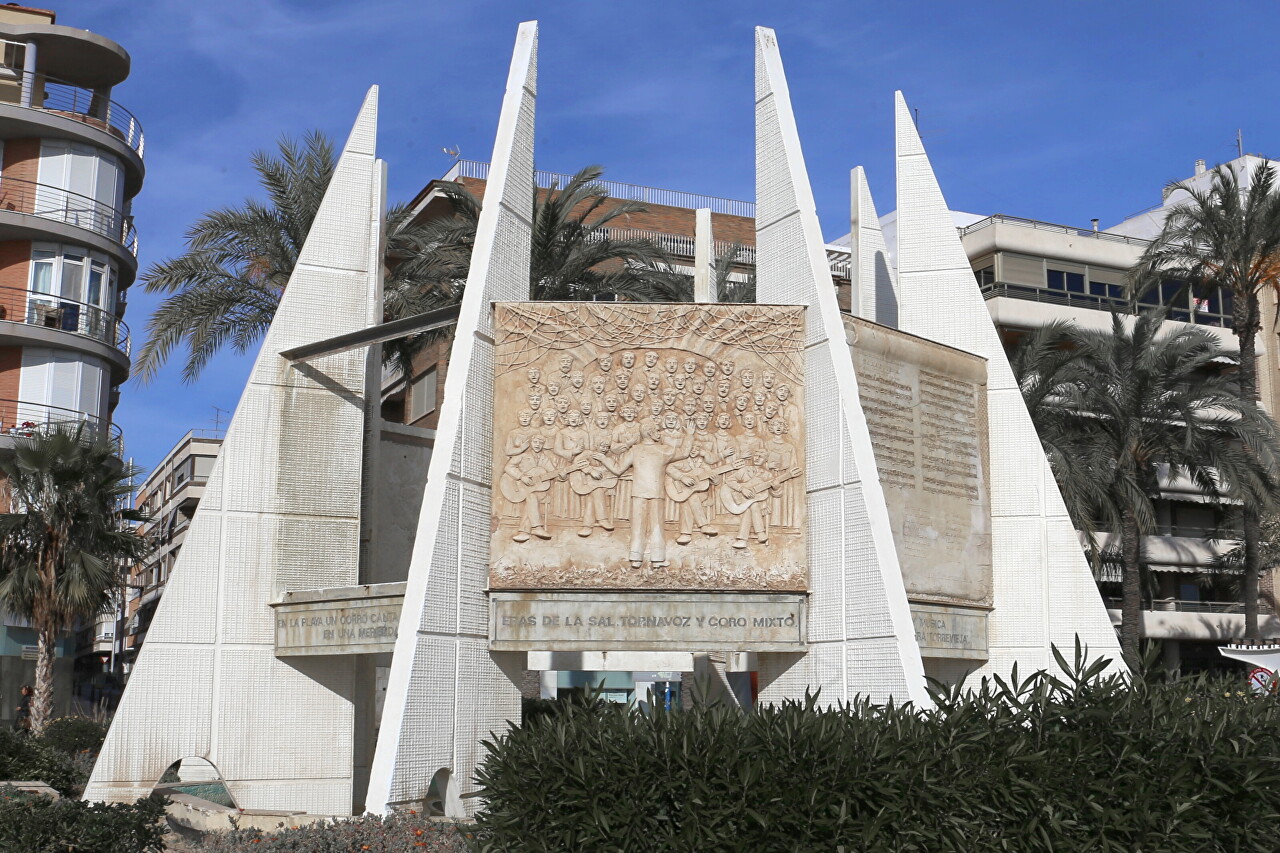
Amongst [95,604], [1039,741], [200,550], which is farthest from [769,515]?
[95,604]

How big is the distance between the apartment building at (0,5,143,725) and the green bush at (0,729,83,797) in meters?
15.1

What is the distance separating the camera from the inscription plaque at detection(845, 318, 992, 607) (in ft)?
51.8

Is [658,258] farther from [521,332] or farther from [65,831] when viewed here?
[65,831]

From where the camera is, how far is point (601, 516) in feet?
49.8

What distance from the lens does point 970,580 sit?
16.5 m

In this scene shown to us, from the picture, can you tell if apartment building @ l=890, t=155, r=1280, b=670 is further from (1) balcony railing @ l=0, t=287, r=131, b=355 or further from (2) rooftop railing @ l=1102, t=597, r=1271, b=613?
(1) balcony railing @ l=0, t=287, r=131, b=355

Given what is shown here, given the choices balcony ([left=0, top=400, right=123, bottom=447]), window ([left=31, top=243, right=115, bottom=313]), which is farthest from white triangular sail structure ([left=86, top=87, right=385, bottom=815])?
window ([left=31, top=243, right=115, bottom=313])

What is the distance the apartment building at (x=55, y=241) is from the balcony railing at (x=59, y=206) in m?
0.03

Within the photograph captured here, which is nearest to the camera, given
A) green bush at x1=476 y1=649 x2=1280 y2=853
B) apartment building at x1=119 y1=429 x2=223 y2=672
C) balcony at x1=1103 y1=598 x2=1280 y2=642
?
green bush at x1=476 y1=649 x2=1280 y2=853

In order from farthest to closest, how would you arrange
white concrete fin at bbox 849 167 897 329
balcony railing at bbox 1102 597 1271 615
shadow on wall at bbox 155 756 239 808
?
1. balcony railing at bbox 1102 597 1271 615
2. white concrete fin at bbox 849 167 897 329
3. shadow on wall at bbox 155 756 239 808

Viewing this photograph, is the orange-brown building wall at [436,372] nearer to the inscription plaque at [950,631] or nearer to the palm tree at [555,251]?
the palm tree at [555,251]

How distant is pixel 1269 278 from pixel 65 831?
1362 inches

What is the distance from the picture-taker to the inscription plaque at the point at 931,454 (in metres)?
15.8

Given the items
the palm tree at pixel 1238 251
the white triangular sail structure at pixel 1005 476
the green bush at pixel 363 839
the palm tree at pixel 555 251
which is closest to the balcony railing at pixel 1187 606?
the palm tree at pixel 1238 251
